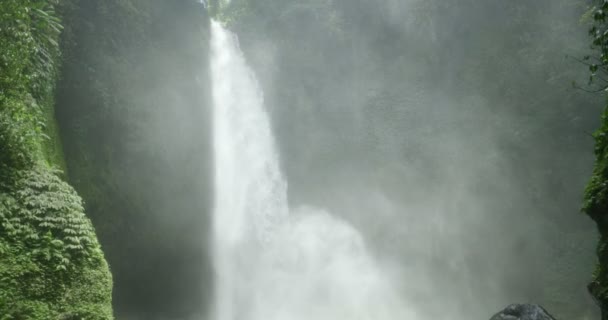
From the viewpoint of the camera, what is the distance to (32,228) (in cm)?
575

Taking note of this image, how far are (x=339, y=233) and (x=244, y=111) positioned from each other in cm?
792

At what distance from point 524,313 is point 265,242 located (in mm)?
10942

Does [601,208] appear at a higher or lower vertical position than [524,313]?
higher

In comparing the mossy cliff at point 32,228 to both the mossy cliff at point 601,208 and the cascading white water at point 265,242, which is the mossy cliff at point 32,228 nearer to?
the mossy cliff at point 601,208

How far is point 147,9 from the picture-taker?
1538 cm

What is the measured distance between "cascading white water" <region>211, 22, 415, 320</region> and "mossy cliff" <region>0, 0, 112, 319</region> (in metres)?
9.98

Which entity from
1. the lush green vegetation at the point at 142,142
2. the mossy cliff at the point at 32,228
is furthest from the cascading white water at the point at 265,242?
the mossy cliff at the point at 32,228

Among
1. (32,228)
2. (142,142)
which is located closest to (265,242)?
(142,142)

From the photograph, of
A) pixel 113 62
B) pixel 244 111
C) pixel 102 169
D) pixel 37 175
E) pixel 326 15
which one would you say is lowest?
pixel 37 175

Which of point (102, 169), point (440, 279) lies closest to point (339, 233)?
point (440, 279)

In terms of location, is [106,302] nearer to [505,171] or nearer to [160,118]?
[160,118]

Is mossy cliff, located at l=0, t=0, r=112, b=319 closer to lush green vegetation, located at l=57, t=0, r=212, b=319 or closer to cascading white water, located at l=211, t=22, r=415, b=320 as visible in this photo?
lush green vegetation, located at l=57, t=0, r=212, b=319

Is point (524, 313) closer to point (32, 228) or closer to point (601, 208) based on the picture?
point (601, 208)

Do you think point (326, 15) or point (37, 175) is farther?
point (326, 15)
